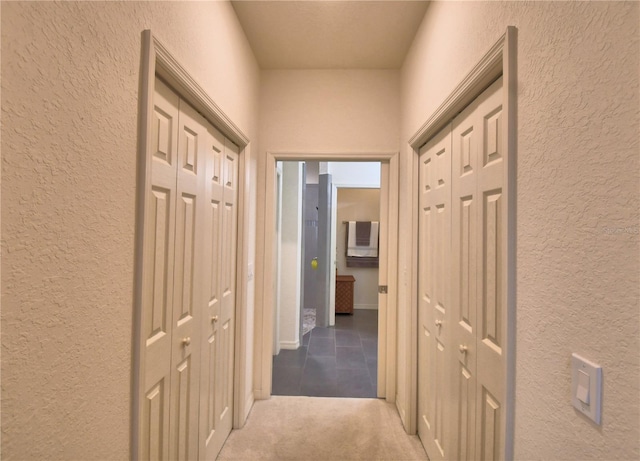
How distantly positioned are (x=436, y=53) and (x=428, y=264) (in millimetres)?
1150

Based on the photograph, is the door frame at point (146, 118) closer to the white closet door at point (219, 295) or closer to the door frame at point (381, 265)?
the white closet door at point (219, 295)

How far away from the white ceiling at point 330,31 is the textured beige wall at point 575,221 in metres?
1.04

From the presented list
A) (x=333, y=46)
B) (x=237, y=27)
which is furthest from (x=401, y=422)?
(x=237, y=27)

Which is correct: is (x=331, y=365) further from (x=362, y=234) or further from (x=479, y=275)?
(x=362, y=234)

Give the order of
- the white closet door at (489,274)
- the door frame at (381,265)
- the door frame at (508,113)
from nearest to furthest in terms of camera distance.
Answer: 1. the door frame at (508,113)
2. the white closet door at (489,274)
3. the door frame at (381,265)

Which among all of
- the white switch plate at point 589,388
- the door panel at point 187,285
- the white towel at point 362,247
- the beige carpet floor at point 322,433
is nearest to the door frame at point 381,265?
the beige carpet floor at point 322,433

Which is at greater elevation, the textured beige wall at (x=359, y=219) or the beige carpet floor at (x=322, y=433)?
the textured beige wall at (x=359, y=219)

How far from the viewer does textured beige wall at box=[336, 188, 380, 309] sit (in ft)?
18.2

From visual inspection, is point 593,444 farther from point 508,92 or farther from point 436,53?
point 436,53

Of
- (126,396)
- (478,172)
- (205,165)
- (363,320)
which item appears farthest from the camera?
(363,320)

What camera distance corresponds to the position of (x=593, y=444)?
2.07 feet

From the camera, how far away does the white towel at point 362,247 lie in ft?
17.8

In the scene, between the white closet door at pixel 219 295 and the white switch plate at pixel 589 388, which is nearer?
the white switch plate at pixel 589 388

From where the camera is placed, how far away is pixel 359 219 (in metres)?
5.69
